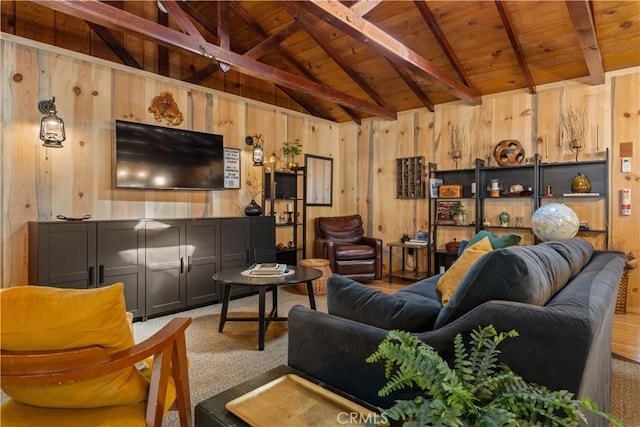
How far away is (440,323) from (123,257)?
3.13 meters

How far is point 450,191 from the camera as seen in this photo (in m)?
4.99

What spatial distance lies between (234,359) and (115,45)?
12.1 ft

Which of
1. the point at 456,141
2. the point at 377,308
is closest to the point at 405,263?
the point at 456,141

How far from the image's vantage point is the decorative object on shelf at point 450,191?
195 inches

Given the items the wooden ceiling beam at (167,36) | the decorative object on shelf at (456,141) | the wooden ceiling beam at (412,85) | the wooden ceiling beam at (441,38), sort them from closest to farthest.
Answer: the wooden ceiling beam at (167,36), the wooden ceiling beam at (441,38), the wooden ceiling beam at (412,85), the decorative object on shelf at (456,141)

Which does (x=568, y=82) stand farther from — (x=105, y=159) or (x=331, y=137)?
(x=105, y=159)

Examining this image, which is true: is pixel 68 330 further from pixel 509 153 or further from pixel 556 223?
pixel 509 153

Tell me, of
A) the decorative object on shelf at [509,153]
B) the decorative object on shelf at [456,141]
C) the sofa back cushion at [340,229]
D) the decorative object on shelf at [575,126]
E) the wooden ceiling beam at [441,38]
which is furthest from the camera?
the sofa back cushion at [340,229]

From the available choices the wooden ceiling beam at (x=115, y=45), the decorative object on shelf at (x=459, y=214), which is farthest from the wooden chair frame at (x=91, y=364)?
the decorative object on shelf at (x=459, y=214)

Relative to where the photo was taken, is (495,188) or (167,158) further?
(495,188)

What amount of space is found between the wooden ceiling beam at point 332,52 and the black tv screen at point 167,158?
1753 mm

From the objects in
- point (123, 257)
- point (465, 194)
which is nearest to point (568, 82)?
point (465, 194)

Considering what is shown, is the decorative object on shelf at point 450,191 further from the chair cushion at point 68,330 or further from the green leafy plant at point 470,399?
the chair cushion at point 68,330

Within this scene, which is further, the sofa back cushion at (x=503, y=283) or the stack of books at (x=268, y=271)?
the stack of books at (x=268, y=271)
